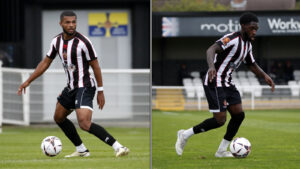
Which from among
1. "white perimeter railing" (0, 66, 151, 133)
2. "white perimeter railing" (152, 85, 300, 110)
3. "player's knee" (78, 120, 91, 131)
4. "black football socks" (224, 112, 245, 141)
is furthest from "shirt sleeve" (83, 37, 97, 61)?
"white perimeter railing" (152, 85, 300, 110)

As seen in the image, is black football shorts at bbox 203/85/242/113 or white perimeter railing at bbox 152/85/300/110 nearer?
black football shorts at bbox 203/85/242/113

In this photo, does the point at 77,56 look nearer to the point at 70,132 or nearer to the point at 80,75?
the point at 80,75

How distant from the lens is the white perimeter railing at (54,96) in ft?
30.0

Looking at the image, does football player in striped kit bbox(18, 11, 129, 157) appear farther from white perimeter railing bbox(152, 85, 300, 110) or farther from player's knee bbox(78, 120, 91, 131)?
white perimeter railing bbox(152, 85, 300, 110)

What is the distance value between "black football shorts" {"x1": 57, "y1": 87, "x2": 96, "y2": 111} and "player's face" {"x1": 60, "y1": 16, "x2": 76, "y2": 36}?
0.41 meters

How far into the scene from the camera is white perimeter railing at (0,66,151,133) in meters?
9.16

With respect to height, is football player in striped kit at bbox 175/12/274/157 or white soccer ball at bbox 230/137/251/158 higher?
football player in striped kit at bbox 175/12/274/157

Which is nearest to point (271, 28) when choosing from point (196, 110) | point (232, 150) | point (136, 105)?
point (196, 110)

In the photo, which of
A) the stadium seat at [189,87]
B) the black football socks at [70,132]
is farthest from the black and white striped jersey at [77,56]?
the stadium seat at [189,87]

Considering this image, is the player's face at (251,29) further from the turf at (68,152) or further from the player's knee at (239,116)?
the turf at (68,152)

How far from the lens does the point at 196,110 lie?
36.4ft

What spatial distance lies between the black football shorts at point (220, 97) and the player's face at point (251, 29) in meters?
0.45

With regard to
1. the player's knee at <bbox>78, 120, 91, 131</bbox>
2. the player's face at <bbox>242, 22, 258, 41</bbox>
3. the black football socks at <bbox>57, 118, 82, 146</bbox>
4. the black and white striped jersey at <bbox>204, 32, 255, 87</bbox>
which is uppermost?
the player's face at <bbox>242, 22, 258, 41</bbox>

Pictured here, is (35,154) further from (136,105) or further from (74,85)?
(136,105)
